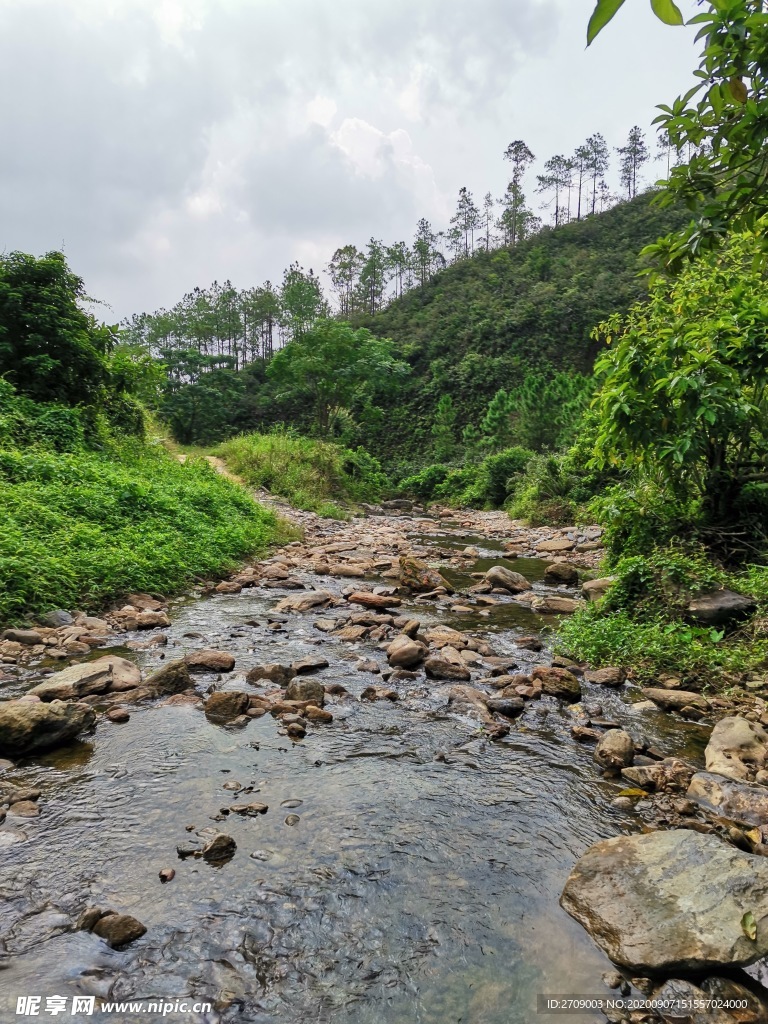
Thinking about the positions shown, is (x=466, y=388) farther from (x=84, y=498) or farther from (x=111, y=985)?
(x=111, y=985)

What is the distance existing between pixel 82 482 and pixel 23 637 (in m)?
4.41

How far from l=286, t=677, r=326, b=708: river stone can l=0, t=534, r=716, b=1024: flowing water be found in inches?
6.1

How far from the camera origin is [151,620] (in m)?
6.39

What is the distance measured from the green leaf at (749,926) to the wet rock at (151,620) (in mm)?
5680

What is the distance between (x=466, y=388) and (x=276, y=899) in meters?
37.5

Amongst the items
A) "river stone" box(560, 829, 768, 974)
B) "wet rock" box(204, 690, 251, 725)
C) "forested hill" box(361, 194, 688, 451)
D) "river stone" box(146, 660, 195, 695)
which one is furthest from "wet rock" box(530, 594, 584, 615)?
"forested hill" box(361, 194, 688, 451)

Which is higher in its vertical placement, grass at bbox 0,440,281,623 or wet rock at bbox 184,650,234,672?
grass at bbox 0,440,281,623

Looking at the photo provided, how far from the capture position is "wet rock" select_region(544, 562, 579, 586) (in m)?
9.21

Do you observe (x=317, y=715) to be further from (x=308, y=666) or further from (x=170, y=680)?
(x=170, y=680)

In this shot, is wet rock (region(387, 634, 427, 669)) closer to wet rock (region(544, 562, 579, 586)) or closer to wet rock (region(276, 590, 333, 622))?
wet rock (region(276, 590, 333, 622))

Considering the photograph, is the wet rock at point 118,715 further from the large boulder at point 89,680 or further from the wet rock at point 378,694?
the wet rock at point 378,694

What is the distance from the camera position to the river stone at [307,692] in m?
4.42

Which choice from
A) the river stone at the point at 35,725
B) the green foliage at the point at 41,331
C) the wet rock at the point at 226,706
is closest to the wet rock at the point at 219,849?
the wet rock at the point at 226,706

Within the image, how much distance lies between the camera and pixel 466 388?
38156 mm
